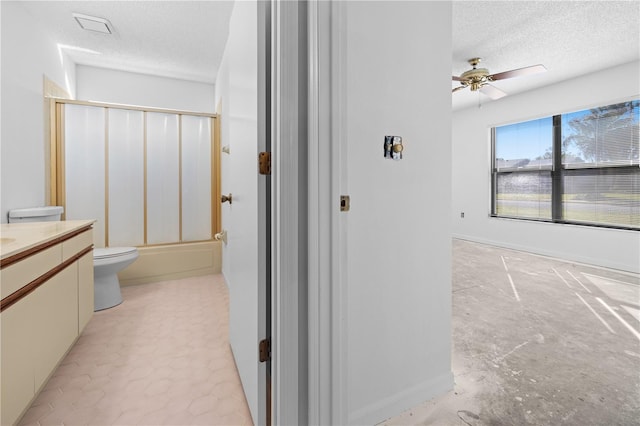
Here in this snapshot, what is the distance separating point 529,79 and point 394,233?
4038mm

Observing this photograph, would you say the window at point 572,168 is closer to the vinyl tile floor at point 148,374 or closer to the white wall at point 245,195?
the white wall at point 245,195

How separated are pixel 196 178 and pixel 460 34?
3098 millimetres

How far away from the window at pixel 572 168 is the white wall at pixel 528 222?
0.53 feet

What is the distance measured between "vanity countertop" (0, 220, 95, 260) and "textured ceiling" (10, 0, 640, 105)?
1.74 m

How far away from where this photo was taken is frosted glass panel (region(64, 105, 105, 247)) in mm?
2775

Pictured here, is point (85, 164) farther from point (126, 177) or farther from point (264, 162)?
point (264, 162)

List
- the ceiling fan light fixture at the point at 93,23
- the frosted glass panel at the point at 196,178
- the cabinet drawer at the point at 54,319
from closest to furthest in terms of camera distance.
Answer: the cabinet drawer at the point at 54,319, the ceiling fan light fixture at the point at 93,23, the frosted glass panel at the point at 196,178

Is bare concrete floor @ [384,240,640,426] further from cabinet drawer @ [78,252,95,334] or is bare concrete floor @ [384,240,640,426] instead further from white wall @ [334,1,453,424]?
cabinet drawer @ [78,252,95,334]

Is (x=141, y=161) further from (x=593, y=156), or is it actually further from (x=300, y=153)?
(x=593, y=156)

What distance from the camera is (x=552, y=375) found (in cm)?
150

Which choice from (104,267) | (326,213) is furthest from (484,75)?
(104,267)

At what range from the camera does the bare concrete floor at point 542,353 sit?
4.12ft

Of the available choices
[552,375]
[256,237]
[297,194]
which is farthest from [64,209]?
[552,375]

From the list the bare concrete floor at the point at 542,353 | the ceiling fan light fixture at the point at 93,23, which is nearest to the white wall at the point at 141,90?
the ceiling fan light fixture at the point at 93,23
